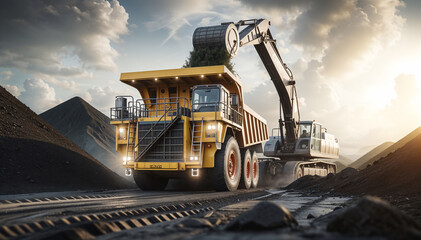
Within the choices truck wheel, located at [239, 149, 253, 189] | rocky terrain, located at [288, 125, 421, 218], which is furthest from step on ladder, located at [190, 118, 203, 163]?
rocky terrain, located at [288, 125, 421, 218]

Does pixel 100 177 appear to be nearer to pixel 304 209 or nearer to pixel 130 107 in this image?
pixel 130 107

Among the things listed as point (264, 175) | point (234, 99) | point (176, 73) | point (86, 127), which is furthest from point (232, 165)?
point (86, 127)

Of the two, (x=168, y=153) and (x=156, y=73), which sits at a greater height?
(x=156, y=73)

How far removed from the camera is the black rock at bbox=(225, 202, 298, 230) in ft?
12.7

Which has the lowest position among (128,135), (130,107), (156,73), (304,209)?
(304,209)

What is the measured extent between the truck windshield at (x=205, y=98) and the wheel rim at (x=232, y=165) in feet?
5.92

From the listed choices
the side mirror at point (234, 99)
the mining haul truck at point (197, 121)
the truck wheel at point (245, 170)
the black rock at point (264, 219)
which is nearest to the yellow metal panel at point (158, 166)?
the mining haul truck at point (197, 121)

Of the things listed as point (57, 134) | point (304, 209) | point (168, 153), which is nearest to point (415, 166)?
point (304, 209)

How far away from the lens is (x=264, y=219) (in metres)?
3.90

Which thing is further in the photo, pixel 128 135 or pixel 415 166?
pixel 128 135

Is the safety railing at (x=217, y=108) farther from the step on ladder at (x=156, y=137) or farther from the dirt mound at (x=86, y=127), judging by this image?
the dirt mound at (x=86, y=127)

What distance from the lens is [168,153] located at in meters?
12.1

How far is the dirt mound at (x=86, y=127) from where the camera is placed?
44594mm

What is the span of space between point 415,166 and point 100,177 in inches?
436
